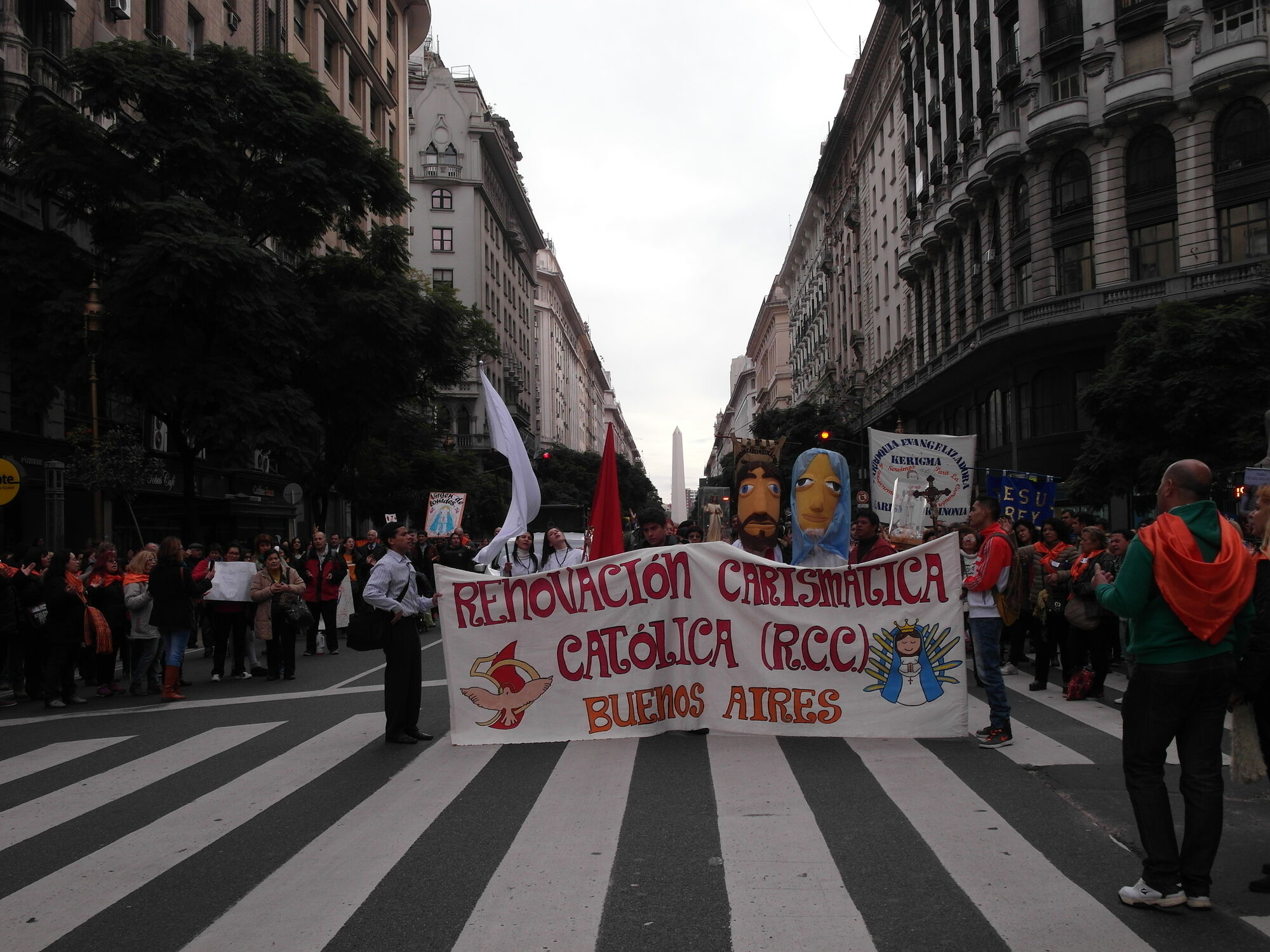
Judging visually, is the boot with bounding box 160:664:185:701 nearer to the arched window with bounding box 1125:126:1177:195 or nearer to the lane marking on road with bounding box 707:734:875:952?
the lane marking on road with bounding box 707:734:875:952

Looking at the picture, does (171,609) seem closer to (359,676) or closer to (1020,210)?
(359,676)

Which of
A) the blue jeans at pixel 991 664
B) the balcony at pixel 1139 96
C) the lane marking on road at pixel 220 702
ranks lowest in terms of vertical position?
the lane marking on road at pixel 220 702

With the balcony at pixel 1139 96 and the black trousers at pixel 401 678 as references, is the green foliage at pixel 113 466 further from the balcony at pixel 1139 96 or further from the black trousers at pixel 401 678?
the balcony at pixel 1139 96

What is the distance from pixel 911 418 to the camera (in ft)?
168

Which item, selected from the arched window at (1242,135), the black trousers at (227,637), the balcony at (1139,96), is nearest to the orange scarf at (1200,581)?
the black trousers at (227,637)

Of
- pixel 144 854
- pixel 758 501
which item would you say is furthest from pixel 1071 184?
pixel 144 854

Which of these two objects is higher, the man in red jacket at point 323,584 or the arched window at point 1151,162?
the arched window at point 1151,162

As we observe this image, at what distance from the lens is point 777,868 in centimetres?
510

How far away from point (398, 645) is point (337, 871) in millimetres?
3396

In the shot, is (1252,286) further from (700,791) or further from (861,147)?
(861,147)

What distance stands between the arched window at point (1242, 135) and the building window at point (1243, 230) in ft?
A: 3.89

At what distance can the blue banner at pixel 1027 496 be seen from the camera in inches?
687

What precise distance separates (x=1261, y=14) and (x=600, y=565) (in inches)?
1193

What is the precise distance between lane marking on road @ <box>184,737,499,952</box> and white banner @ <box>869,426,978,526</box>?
467 inches
